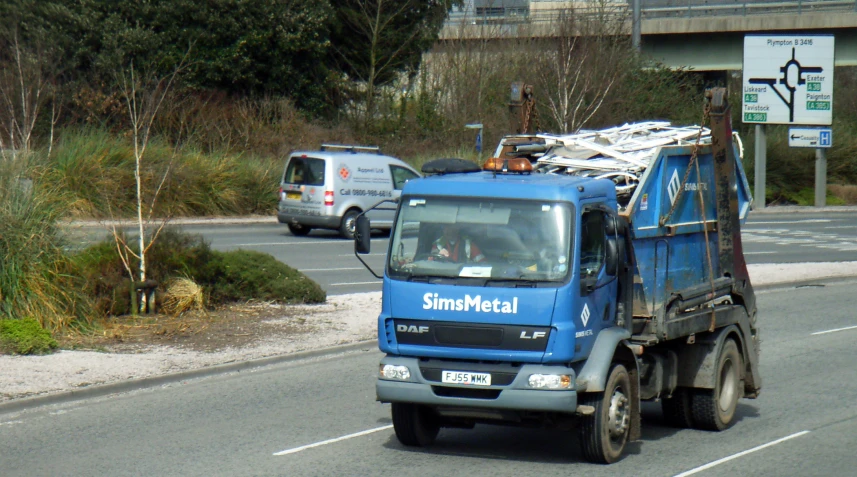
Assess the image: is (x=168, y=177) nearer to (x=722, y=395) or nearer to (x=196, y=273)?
(x=196, y=273)

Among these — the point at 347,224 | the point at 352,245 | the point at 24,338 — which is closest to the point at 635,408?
the point at 24,338

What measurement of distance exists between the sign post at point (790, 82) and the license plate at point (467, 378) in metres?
33.7

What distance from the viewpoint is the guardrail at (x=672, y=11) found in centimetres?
4394

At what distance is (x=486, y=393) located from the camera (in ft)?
25.4

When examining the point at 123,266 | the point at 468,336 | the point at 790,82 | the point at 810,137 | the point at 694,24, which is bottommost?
the point at 123,266

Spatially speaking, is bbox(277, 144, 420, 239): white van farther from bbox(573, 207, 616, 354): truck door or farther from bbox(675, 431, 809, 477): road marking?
bbox(573, 207, 616, 354): truck door

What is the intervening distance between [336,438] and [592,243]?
2.80 metres

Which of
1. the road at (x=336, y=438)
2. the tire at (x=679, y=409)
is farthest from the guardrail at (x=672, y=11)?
the tire at (x=679, y=409)

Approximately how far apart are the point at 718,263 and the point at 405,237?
349cm

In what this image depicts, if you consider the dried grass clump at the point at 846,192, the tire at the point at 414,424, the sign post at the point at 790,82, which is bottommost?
the tire at the point at 414,424

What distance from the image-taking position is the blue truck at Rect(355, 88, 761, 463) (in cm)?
763

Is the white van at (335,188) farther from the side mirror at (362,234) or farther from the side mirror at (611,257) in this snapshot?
the side mirror at (611,257)

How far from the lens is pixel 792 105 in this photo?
39.4 metres

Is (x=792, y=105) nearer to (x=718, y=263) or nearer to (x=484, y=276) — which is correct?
(x=718, y=263)
